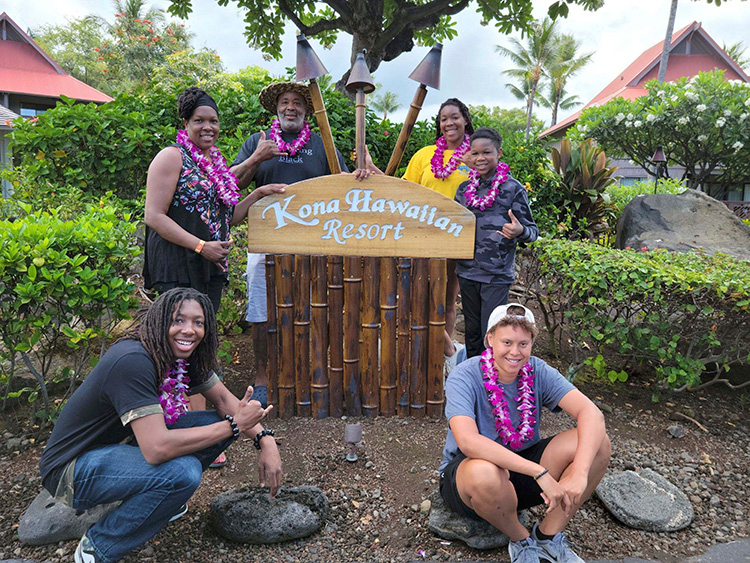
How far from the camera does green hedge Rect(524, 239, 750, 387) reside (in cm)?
Result: 332

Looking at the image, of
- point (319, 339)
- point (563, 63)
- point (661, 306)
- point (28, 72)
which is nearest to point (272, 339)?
point (319, 339)

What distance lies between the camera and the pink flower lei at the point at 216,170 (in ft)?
9.43

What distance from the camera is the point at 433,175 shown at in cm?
367

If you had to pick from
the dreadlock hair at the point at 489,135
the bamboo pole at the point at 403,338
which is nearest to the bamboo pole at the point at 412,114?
the dreadlock hair at the point at 489,135

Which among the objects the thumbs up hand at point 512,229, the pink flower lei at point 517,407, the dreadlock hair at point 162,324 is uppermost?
the thumbs up hand at point 512,229

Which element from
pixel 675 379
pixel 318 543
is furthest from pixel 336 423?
pixel 675 379

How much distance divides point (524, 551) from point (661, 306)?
200 centimetres

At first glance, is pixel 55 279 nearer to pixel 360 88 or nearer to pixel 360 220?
pixel 360 220

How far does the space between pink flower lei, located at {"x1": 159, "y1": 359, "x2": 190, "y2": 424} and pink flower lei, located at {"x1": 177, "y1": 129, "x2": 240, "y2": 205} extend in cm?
114

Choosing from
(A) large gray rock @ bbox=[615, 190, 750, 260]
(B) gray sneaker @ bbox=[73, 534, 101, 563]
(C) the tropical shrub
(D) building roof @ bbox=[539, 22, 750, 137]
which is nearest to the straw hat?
(B) gray sneaker @ bbox=[73, 534, 101, 563]

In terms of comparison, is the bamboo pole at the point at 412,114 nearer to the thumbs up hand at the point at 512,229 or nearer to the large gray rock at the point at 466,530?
the thumbs up hand at the point at 512,229

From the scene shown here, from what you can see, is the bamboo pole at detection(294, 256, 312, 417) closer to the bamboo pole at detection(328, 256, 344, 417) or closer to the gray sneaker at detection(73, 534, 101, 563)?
the bamboo pole at detection(328, 256, 344, 417)

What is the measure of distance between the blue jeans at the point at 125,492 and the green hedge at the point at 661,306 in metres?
2.72

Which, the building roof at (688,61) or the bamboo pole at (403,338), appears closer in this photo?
the bamboo pole at (403,338)
